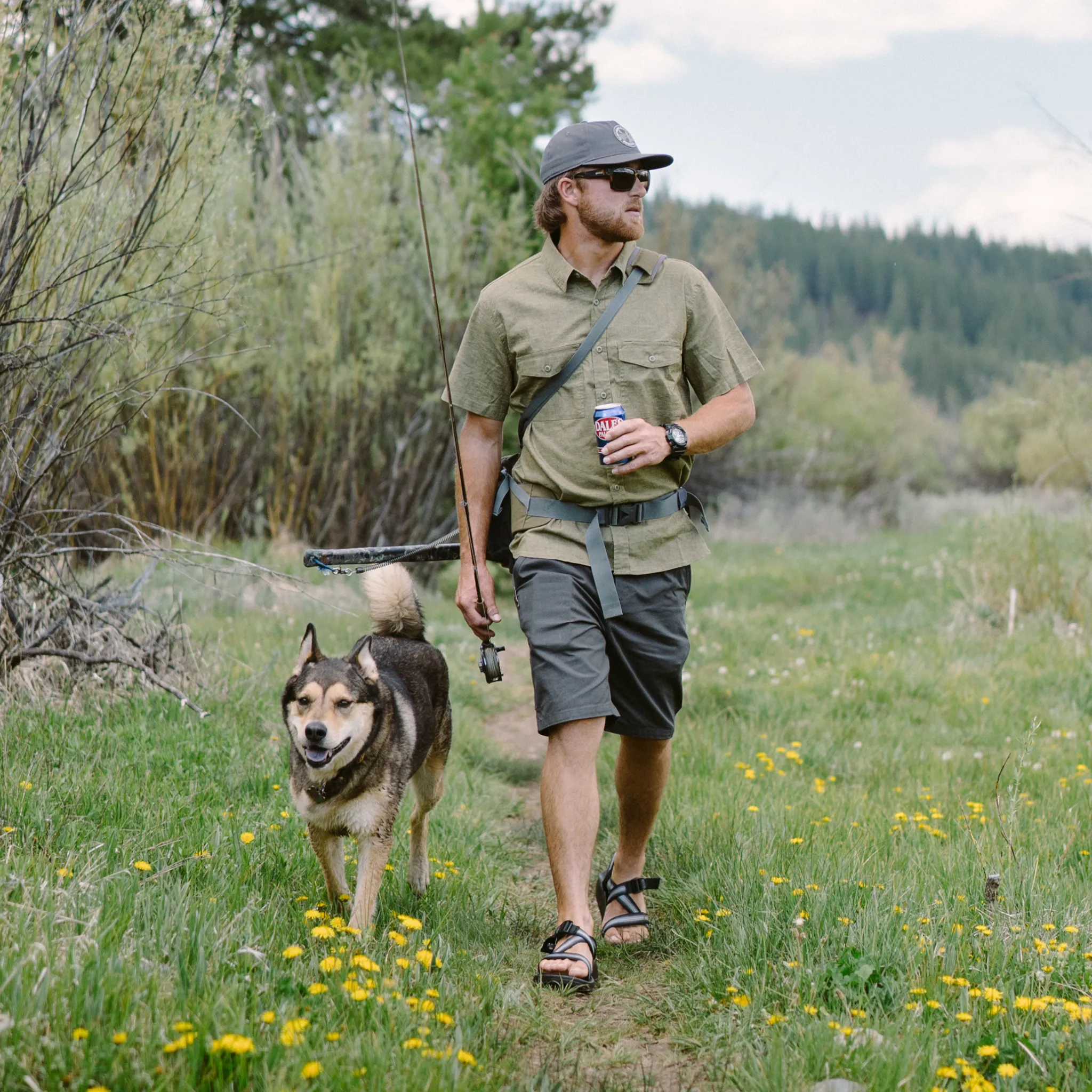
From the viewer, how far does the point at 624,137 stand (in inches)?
159

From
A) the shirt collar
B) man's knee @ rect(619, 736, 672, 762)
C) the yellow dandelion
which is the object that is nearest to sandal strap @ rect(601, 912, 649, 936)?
man's knee @ rect(619, 736, 672, 762)

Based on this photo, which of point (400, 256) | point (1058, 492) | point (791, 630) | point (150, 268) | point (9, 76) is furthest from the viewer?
point (1058, 492)

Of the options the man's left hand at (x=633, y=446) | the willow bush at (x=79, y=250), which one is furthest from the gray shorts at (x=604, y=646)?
the willow bush at (x=79, y=250)

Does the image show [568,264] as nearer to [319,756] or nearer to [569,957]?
[319,756]

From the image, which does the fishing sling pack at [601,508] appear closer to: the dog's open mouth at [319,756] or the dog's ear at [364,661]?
the dog's ear at [364,661]

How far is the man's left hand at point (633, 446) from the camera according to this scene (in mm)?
3760

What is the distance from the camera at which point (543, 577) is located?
3932mm

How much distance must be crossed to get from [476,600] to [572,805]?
82 cm

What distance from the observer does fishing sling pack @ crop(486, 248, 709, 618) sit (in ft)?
12.9

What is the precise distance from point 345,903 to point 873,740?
3700 millimetres

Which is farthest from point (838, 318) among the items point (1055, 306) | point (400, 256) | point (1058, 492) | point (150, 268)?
point (150, 268)

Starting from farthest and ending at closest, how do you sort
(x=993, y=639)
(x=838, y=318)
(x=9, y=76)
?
(x=838, y=318) < (x=993, y=639) < (x=9, y=76)

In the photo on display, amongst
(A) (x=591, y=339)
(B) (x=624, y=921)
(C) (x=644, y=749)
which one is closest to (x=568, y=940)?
(B) (x=624, y=921)

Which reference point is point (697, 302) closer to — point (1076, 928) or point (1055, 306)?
point (1076, 928)
